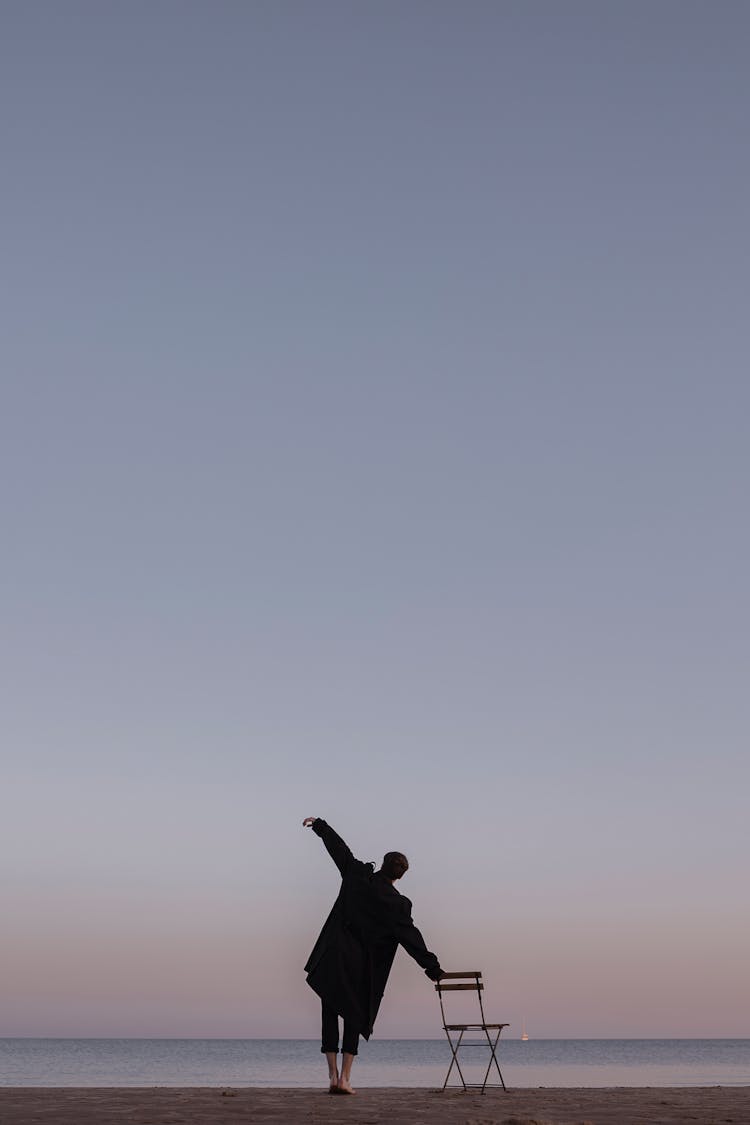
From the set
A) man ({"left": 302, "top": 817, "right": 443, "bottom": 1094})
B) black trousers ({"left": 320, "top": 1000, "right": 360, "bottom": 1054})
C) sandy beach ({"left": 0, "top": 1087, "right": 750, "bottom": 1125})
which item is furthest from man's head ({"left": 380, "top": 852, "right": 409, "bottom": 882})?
sandy beach ({"left": 0, "top": 1087, "right": 750, "bottom": 1125})

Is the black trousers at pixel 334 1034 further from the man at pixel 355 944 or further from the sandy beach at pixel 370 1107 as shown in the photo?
the sandy beach at pixel 370 1107

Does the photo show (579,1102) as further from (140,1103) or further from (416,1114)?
(140,1103)

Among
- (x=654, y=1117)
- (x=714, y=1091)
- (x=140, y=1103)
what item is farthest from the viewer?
(x=714, y=1091)

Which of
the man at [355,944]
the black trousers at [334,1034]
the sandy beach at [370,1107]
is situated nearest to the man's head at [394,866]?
the man at [355,944]

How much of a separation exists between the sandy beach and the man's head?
173cm

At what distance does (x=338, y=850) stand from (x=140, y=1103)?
2.45 meters

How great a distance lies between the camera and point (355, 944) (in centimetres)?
1016

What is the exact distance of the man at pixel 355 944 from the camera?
1003 cm

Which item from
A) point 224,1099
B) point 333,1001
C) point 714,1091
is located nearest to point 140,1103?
point 224,1099

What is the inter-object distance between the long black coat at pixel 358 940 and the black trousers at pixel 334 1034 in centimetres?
6

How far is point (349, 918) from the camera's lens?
10.1 m

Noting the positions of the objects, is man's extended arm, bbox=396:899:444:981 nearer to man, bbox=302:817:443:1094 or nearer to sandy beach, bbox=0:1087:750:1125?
man, bbox=302:817:443:1094

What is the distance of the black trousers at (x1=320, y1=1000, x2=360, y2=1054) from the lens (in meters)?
10.0

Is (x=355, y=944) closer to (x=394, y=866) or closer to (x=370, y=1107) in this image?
(x=394, y=866)
